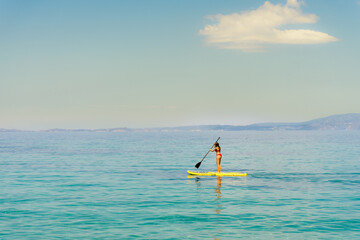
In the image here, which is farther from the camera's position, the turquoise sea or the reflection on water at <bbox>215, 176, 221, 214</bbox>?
the reflection on water at <bbox>215, 176, 221, 214</bbox>

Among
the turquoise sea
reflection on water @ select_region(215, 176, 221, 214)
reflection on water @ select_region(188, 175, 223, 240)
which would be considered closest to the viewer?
the turquoise sea

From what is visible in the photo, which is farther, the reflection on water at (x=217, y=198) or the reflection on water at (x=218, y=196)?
the reflection on water at (x=218, y=196)

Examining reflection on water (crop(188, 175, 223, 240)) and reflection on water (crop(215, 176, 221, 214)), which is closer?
reflection on water (crop(188, 175, 223, 240))

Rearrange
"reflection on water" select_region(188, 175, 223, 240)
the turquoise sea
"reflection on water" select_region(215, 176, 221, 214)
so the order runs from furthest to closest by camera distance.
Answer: "reflection on water" select_region(215, 176, 221, 214)
"reflection on water" select_region(188, 175, 223, 240)
the turquoise sea

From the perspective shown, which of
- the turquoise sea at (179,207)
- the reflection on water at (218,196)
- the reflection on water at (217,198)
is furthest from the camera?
the reflection on water at (218,196)

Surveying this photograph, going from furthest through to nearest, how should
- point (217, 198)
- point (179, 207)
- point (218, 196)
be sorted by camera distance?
point (218, 196) < point (217, 198) < point (179, 207)

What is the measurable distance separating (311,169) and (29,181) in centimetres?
2740

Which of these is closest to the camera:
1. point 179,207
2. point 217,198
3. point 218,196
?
point 179,207

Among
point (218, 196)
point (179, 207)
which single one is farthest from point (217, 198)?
point (179, 207)

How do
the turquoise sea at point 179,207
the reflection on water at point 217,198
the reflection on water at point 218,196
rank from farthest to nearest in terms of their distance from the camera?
the reflection on water at point 218,196 → the reflection on water at point 217,198 → the turquoise sea at point 179,207

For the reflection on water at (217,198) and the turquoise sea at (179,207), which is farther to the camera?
the reflection on water at (217,198)

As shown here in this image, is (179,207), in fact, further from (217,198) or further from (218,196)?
(218,196)

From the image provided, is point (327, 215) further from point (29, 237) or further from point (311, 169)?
point (311, 169)

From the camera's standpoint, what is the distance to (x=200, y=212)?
2186cm
